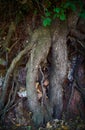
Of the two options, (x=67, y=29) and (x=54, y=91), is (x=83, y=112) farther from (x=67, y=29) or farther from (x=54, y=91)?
(x=67, y=29)

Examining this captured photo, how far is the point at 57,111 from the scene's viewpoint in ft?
11.3

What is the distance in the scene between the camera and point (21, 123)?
3334 millimetres

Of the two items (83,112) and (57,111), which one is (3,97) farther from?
(83,112)

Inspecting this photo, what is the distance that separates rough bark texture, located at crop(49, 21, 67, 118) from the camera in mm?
3363

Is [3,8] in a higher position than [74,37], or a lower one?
higher

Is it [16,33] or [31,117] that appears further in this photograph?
[16,33]

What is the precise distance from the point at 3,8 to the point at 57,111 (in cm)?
151

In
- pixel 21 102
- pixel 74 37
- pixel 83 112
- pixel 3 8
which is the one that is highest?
pixel 3 8

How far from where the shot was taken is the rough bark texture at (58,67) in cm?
336

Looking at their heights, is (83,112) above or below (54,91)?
below

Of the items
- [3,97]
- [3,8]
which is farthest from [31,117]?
[3,8]

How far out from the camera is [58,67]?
3.41m

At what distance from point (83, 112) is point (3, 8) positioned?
1.71 metres

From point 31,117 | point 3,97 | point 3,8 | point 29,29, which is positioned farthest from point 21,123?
point 3,8
